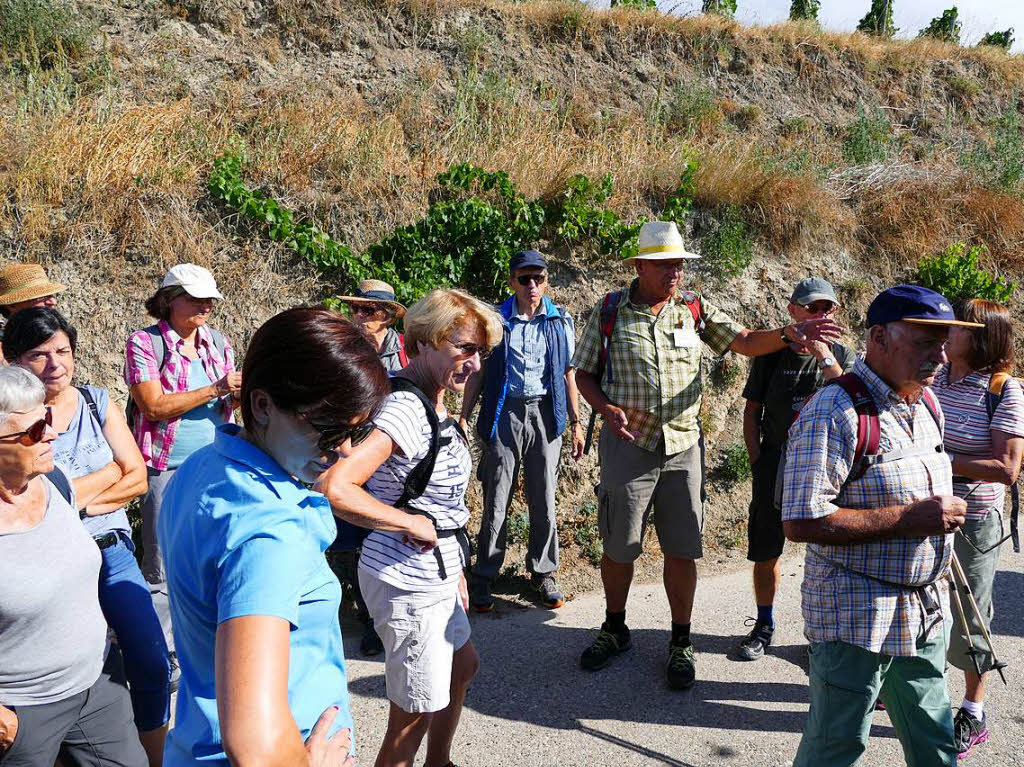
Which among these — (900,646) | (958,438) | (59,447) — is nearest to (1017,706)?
(958,438)

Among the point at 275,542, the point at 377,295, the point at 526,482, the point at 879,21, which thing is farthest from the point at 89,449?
the point at 879,21

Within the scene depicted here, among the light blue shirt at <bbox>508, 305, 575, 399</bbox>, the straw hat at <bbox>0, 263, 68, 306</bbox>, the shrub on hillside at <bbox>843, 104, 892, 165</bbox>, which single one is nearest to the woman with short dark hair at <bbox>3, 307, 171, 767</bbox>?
the straw hat at <bbox>0, 263, 68, 306</bbox>

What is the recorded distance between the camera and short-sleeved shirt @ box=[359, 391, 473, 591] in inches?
107

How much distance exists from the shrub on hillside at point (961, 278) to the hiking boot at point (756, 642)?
5.81 metres

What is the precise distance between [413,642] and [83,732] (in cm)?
109

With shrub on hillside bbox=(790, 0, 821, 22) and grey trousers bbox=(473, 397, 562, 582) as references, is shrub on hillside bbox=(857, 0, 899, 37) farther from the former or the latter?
grey trousers bbox=(473, 397, 562, 582)

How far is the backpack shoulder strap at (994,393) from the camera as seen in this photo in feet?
12.4

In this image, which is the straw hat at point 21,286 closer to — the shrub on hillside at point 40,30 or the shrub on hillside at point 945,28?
the shrub on hillside at point 40,30

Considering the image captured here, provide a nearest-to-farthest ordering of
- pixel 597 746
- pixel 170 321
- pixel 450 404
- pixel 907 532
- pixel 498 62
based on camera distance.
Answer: pixel 907 532
pixel 597 746
pixel 170 321
pixel 450 404
pixel 498 62

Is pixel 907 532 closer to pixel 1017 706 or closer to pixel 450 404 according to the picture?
pixel 1017 706

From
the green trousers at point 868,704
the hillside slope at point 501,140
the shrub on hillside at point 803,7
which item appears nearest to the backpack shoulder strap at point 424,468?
the green trousers at point 868,704

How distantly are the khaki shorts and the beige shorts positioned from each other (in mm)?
1926

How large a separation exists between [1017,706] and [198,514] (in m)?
4.42

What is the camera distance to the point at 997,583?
563 cm
